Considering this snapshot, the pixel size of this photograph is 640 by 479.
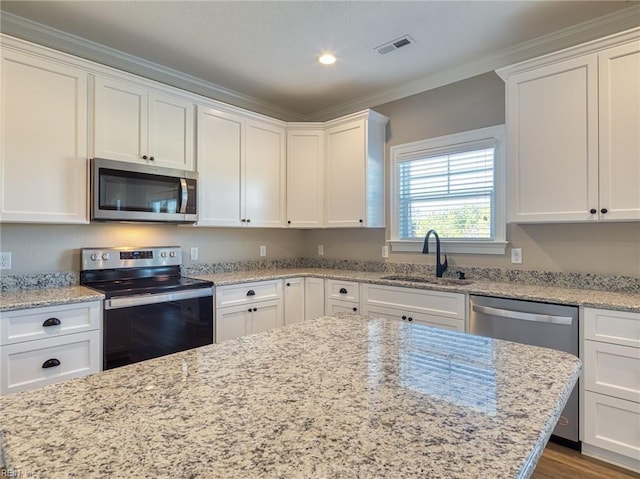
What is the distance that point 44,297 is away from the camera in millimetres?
2074

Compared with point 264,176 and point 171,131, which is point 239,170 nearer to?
point 264,176

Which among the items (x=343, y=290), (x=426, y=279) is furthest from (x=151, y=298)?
(x=426, y=279)

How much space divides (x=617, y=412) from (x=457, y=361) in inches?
63.3

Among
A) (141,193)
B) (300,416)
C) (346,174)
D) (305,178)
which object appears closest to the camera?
(300,416)

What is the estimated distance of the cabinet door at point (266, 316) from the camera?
3.09m

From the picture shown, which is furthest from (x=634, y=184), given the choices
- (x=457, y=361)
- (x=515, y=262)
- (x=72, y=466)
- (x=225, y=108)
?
(x=225, y=108)

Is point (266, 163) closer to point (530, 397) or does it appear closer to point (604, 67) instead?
point (604, 67)

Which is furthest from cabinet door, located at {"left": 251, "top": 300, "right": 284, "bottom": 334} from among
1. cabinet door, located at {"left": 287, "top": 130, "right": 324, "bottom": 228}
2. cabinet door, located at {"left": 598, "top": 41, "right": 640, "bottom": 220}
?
cabinet door, located at {"left": 598, "top": 41, "right": 640, "bottom": 220}

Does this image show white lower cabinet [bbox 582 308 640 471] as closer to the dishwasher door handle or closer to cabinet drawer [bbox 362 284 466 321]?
the dishwasher door handle

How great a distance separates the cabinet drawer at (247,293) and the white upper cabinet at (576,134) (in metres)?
1.97

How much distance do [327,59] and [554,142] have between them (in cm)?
174

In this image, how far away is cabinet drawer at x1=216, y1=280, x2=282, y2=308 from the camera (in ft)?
9.41

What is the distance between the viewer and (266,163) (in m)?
3.56

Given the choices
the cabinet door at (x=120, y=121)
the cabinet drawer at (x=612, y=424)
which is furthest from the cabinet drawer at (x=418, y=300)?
the cabinet door at (x=120, y=121)
